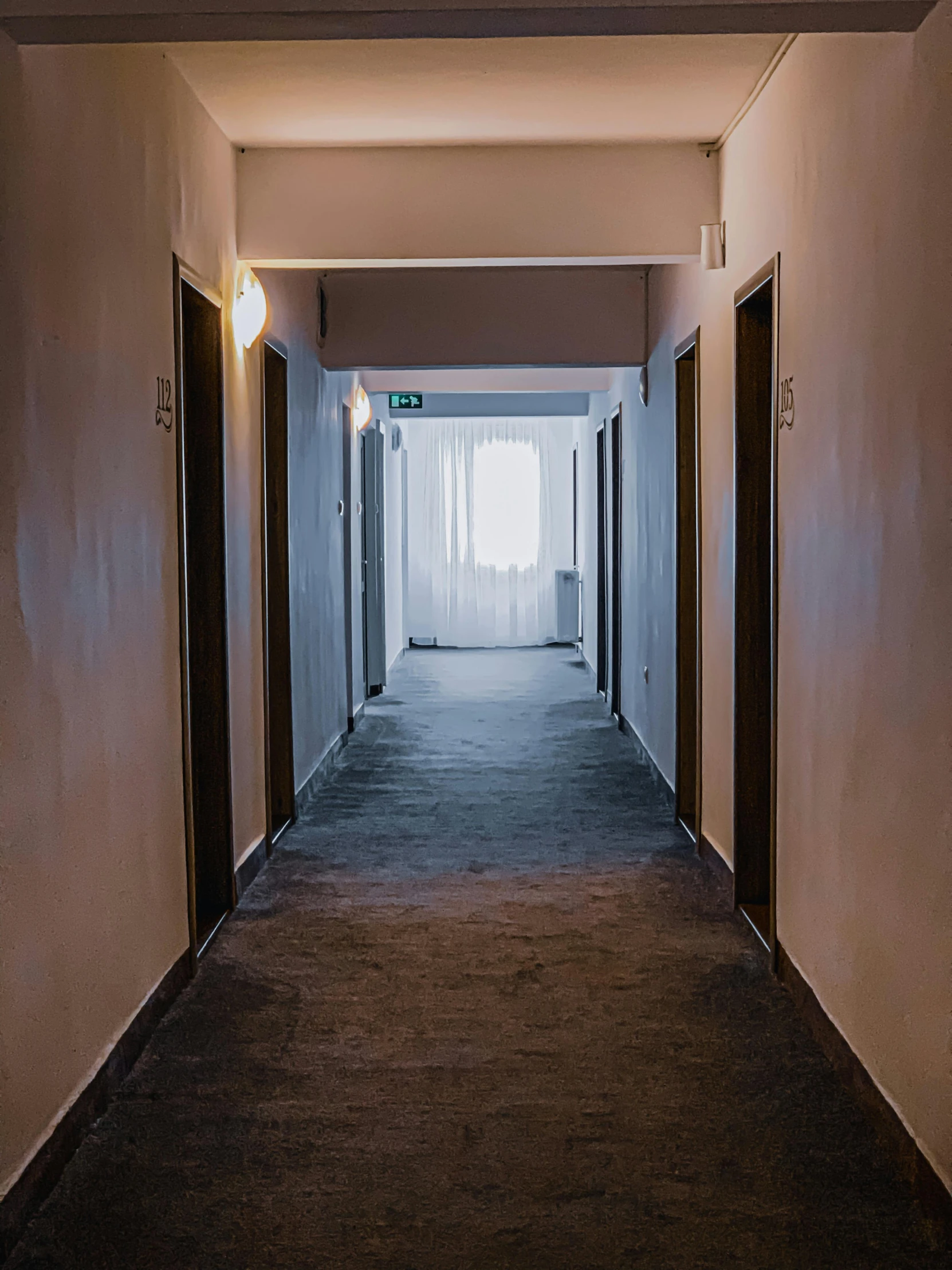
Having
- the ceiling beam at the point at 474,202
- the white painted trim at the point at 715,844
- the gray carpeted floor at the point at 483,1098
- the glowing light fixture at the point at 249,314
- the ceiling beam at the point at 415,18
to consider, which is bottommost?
the gray carpeted floor at the point at 483,1098

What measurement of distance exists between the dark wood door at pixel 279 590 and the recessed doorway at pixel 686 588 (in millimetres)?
1767

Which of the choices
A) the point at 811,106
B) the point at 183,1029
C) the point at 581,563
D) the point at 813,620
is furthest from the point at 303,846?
the point at 581,563

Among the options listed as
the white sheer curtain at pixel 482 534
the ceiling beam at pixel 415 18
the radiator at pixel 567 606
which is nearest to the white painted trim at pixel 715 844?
the ceiling beam at pixel 415 18

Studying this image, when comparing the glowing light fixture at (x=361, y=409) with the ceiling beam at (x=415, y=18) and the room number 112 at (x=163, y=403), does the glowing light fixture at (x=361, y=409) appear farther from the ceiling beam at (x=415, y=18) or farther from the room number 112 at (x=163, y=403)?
the ceiling beam at (x=415, y=18)

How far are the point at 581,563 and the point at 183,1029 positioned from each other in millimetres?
10209

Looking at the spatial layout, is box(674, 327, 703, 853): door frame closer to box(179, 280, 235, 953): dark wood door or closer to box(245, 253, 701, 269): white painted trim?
box(245, 253, 701, 269): white painted trim

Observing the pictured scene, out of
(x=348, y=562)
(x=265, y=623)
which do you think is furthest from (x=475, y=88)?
(x=348, y=562)

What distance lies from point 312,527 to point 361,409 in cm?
234

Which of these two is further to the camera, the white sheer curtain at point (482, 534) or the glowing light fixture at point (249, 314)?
the white sheer curtain at point (482, 534)

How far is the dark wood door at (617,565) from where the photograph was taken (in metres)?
8.33

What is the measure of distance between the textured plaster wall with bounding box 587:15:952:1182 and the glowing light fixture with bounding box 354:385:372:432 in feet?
14.8

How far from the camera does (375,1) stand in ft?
7.27

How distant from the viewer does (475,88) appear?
3799mm

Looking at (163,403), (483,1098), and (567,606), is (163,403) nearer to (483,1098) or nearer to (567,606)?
(483,1098)
